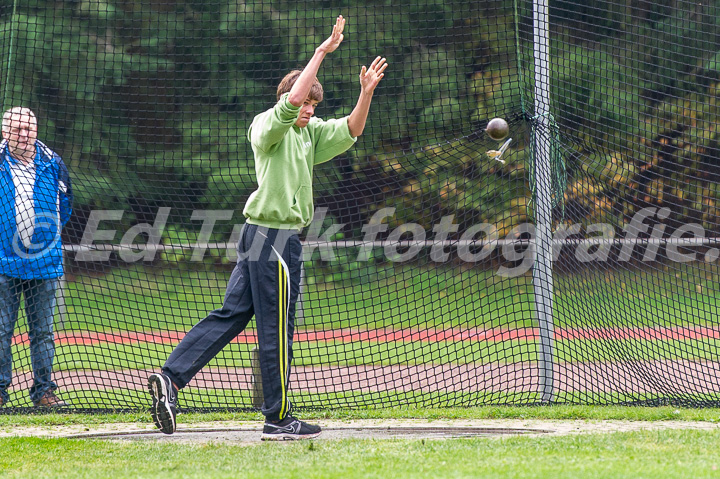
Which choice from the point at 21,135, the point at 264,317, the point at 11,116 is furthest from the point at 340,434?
the point at 11,116

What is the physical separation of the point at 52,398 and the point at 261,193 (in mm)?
2311

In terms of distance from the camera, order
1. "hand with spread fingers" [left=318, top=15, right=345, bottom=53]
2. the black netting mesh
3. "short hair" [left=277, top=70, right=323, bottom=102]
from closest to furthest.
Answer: "hand with spread fingers" [left=318, top=15, right=345, bottom=53] → "short hair" [left=277, top=70, right=323, bottom=102] → the black netting mesh

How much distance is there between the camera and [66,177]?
5.55 metres

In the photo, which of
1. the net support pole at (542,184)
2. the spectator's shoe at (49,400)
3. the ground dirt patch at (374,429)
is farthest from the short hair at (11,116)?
the net support pole at (542,184)

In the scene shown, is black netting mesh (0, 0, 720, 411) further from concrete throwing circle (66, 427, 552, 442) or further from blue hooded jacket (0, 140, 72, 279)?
concrete throwing circle (66, 427, 552, 442)

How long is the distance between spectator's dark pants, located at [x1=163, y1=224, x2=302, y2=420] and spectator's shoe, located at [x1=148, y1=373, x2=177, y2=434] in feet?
0.31

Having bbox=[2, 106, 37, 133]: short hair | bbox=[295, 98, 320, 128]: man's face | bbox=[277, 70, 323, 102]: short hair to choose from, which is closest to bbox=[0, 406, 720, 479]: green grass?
bbox=[295, 98, 320, 128]: man's face

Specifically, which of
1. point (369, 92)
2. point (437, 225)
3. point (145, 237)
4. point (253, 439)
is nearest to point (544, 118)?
point (369, 92)

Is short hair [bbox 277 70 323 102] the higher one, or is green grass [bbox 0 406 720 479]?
short hair [bbox 277 70 323 102]

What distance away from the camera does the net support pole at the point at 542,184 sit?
5.32 meters

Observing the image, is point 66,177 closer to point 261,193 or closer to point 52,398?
point 52,398

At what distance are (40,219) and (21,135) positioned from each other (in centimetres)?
56

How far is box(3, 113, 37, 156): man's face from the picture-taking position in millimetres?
5359

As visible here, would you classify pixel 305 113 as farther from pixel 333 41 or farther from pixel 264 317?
pixel 264 317
